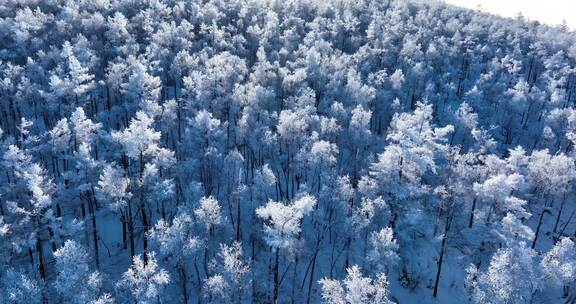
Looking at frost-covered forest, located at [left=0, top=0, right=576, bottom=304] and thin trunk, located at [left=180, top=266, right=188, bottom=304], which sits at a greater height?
frost-covered forest, located at [left=0, top=0, right=576, bottom=304]

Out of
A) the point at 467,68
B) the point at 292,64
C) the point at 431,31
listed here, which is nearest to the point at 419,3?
the point at 431,31

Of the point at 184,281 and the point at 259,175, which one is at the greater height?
the point at 259,175

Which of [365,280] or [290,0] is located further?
[290,0]

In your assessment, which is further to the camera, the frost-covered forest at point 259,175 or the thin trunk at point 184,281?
the thin trunk at point 184,281

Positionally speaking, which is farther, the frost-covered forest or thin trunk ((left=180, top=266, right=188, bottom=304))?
thin trunk ((left=180, top=266, right=188, bottom=304))

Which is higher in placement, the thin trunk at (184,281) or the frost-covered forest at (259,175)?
the frost-covered forest at (259,175)

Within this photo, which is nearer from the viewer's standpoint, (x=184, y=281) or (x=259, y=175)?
(x=184, y=281)

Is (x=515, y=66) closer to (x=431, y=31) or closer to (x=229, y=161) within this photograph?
(x=431, y=31)

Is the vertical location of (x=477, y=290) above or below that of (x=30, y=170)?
below
